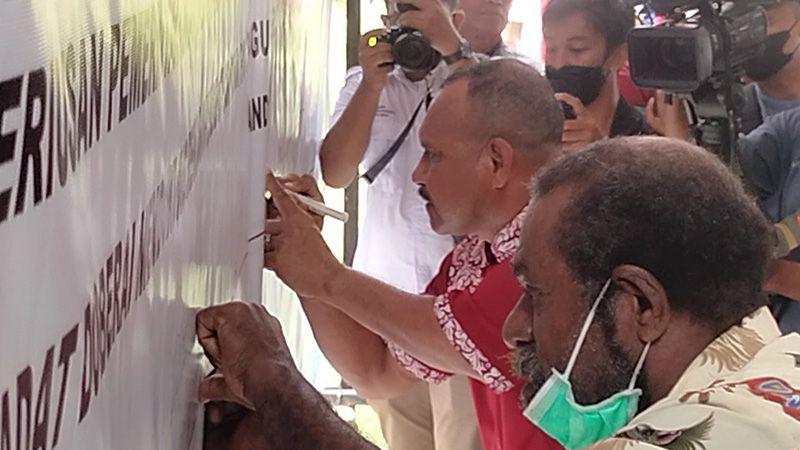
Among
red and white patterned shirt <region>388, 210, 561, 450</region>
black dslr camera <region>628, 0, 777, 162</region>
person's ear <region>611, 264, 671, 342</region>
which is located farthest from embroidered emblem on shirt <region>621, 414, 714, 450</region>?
black dslr camera <region>628, 0, 777, 162</region>

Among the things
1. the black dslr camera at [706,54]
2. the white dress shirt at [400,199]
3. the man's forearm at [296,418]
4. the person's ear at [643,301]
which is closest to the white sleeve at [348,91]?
the white dress shirt at [400,199]

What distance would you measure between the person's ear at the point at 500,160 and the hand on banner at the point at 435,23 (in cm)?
73

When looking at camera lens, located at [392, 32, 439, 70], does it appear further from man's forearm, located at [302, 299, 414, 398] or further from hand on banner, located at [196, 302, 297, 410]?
hand on banner, located at [196, 302, 297, 410]

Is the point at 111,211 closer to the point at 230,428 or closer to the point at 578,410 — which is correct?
the point at 578,410

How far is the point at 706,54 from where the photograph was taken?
2152mm

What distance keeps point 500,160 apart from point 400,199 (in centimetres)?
96

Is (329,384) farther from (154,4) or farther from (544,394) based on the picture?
(154,4)

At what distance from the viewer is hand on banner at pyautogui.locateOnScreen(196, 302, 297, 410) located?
1418 mm

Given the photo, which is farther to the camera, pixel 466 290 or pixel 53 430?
pixel 466 290

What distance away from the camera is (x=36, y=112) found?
547mm

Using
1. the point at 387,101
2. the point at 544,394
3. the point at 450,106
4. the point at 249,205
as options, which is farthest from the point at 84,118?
the point at 387,101

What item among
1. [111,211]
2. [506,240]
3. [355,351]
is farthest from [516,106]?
[111,211]

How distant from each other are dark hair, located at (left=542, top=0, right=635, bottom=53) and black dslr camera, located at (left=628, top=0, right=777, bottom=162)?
29cm

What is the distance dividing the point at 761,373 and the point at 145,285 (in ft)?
1.68
